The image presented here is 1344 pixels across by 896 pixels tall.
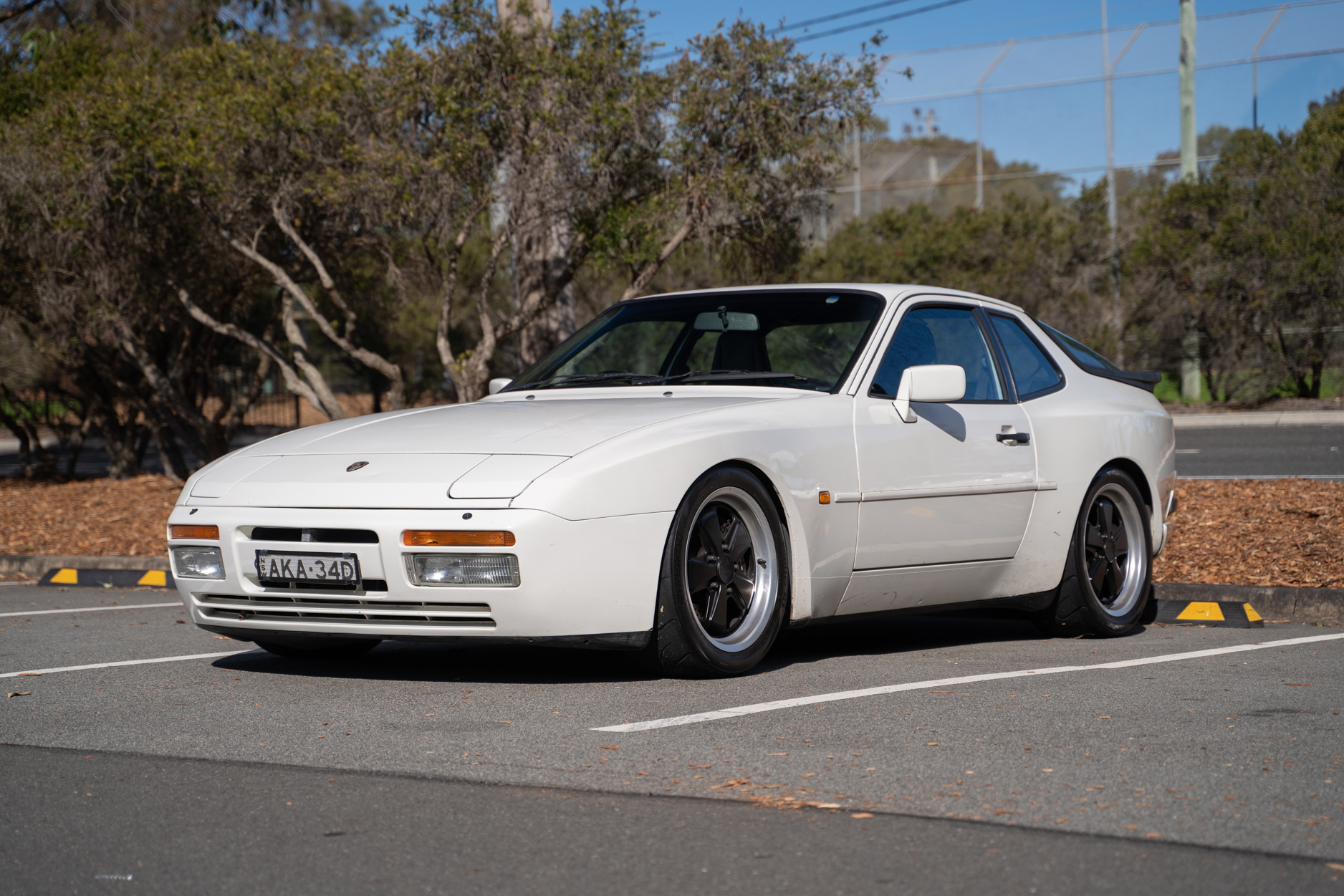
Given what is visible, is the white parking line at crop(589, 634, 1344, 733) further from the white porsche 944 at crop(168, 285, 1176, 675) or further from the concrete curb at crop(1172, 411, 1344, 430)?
the concrete curb at crop(1172, 411, 1344, 430)

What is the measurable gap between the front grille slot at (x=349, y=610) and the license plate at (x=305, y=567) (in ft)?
0.25

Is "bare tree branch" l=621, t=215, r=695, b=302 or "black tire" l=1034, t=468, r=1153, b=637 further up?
"bare tree branch" l=621, t=215, r=695, b=302

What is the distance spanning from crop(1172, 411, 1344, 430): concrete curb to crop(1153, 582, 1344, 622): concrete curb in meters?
16.0

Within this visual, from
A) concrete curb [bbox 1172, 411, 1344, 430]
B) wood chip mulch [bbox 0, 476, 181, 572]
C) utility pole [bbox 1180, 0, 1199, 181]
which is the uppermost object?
utility pole [bbox 1180, 0, 1199, 181]

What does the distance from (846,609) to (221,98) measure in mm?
8766

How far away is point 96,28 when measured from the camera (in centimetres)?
1712

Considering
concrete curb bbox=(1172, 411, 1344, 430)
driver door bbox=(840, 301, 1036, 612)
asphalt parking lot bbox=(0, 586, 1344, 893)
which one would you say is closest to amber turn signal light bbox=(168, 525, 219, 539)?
asphalt parking lot bbox=(0, 586, 1344, 893)

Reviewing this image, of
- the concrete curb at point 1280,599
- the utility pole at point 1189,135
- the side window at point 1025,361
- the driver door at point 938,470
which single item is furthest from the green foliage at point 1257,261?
the driver door at point 938,470

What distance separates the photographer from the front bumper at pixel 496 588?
15.5 ft

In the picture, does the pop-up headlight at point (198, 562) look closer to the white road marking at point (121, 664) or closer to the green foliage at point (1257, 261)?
the white road marking at point (121, 664)

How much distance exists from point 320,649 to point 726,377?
1.98 metres

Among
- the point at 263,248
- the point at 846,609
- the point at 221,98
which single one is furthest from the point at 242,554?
the point at 263,248

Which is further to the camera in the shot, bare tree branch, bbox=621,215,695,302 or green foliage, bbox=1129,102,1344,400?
green foliage, bbox=1129,102,1344,400

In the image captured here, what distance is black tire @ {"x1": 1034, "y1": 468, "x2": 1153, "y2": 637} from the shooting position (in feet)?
21.8
